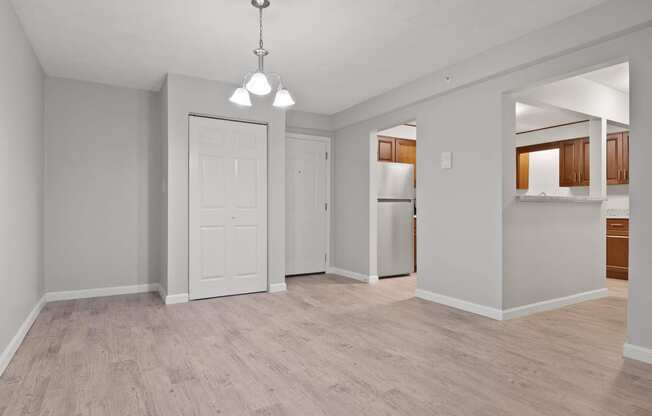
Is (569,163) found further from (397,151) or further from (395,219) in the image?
(395,219)

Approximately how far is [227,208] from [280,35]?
6.75 ft

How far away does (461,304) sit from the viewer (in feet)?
12.9

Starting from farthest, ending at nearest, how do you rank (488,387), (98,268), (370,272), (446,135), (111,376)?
1. (370,272)
2. (98,268)
3. (446,135)
4. (111,376)
5. (488,387)

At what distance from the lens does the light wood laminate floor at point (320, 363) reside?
2047mm

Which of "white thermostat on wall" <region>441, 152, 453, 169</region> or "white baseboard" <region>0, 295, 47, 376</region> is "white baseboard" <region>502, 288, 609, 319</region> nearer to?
"white thermostat on wall" <region>441, 152, 453, 169</region>

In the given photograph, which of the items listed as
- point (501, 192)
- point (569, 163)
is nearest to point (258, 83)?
point (501, 192)

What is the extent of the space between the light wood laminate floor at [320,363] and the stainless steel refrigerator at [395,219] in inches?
64.5

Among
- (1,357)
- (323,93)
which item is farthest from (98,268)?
(323,93)

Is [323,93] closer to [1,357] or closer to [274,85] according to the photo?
[274,85]

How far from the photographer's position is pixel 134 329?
10.8 feet

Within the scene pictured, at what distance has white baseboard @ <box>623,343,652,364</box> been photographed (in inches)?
101

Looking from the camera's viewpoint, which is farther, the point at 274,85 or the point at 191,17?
the point at 274,85

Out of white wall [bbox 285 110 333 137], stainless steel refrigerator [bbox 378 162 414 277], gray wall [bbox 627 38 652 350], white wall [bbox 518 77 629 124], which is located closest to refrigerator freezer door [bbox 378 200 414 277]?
stainless steel refrigerator [bbox 378 162 414 277]

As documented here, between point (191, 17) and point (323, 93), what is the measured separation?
85.9 inches
